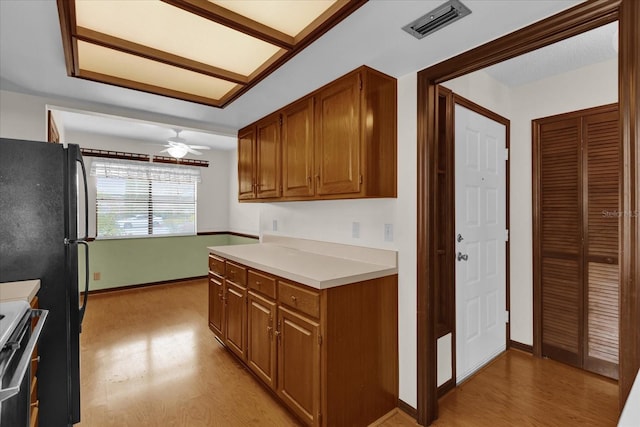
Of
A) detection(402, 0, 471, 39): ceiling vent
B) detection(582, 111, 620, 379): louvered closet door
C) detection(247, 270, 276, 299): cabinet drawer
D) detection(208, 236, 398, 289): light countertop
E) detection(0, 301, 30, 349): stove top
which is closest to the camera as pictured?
detection(0, 301, 30, 349): stove top

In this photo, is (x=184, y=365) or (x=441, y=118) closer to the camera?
(x=441, y=118)

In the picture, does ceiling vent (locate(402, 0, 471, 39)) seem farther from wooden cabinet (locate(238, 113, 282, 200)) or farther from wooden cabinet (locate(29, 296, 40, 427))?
wooden cabinet (locate(29, 296, 40, 427))

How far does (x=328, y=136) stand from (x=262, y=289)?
1.18 m

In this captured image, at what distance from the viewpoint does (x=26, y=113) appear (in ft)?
8.08

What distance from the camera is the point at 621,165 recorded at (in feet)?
4.14

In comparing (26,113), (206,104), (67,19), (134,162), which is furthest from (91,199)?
(67,19)

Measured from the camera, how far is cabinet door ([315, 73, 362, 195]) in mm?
1996

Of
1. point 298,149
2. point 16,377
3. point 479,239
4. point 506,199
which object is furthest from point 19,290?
point 506,199

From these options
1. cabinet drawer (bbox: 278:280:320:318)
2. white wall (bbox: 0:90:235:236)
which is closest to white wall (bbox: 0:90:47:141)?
white wall (bbox: 0:90:235:236)

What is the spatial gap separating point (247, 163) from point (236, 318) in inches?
63.2

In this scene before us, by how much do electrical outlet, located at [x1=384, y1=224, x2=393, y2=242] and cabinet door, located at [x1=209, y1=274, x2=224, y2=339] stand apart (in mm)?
1634

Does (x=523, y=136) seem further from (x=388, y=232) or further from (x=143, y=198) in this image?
(x=143, y=198)

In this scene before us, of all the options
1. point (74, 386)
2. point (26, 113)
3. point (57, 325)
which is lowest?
point (74, 386)

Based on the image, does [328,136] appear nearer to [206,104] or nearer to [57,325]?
[206,104]
